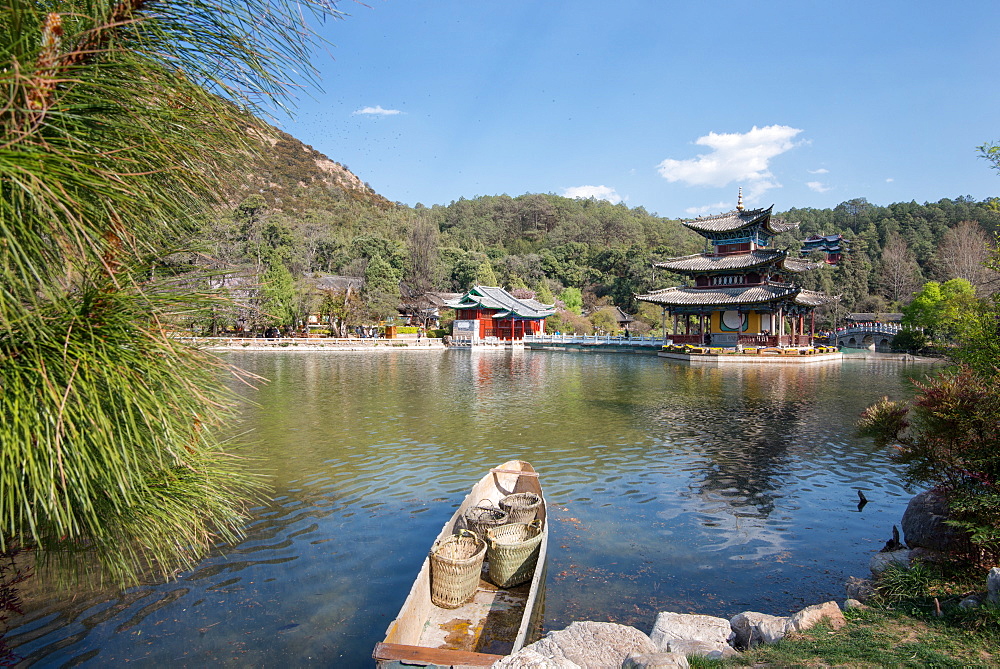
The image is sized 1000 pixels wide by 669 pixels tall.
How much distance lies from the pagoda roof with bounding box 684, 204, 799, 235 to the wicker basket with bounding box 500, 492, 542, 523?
111 ft

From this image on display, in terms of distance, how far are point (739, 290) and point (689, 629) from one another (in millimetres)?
35414

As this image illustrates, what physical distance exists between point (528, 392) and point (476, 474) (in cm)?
1108

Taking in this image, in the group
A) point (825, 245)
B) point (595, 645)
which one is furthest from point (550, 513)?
point (825, 245)

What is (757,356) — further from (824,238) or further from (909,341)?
(824,238)

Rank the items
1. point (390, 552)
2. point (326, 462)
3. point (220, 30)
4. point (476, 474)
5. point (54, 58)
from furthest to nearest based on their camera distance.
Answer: point (326, 462)
point (476, 474)
point (390, 552)
point (220, 30)
point (54, 58)

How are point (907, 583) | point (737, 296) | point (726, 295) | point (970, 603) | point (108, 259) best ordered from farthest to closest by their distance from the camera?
point (726, 295)
point (737, 296)
point (907, 583)
point (970, 603)
point (108, 259)

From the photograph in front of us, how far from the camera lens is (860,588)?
610 centimetres

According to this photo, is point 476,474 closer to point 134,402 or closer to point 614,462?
point 614,462

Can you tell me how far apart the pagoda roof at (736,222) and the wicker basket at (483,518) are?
34382 mm

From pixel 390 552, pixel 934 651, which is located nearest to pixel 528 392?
pixel 390 552

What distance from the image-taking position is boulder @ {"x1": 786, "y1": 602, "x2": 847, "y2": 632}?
4.67 m

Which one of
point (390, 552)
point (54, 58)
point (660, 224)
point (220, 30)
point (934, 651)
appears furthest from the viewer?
point (660, 224)

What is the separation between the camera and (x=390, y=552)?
289 inches

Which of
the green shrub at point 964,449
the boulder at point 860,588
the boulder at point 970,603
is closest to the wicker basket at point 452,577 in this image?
the boulder at point 860,588
